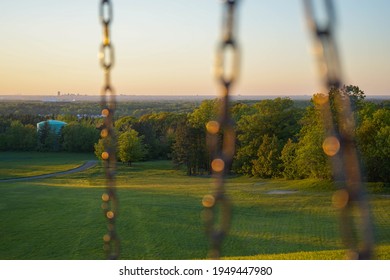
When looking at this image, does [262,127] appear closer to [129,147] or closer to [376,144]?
[129,147]

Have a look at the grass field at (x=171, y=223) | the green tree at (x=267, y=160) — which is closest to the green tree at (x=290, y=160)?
the green tree at (x=267, y=160)

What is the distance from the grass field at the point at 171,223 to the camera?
8.77 m

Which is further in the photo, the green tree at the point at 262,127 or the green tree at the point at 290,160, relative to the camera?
the green tree at the point at 262,127

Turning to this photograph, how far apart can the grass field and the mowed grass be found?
579 centimetres

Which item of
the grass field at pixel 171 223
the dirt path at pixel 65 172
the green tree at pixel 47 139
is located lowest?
the dirt path at pixel 65 172

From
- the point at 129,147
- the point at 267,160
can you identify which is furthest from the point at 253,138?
the point at 129,147

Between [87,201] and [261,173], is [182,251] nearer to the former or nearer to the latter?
[87,201]

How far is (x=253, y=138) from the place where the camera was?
2427cm

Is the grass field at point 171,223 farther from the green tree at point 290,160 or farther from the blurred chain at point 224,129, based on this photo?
the blurred chain at point 224,129

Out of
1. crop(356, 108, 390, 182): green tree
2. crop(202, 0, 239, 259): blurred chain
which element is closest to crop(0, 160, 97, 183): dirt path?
crop(356, 108, 390, 182): green tree

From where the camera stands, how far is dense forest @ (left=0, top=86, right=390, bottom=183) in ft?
58.2

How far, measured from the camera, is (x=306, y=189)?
1811cm

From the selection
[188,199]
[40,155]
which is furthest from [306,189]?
[40,155]

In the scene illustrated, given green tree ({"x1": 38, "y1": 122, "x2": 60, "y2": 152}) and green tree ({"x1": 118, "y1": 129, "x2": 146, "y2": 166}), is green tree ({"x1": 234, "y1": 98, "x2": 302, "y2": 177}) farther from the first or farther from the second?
green tree ({"x1": 38, "y1": 122, "x2": 60, "y2": 152})
